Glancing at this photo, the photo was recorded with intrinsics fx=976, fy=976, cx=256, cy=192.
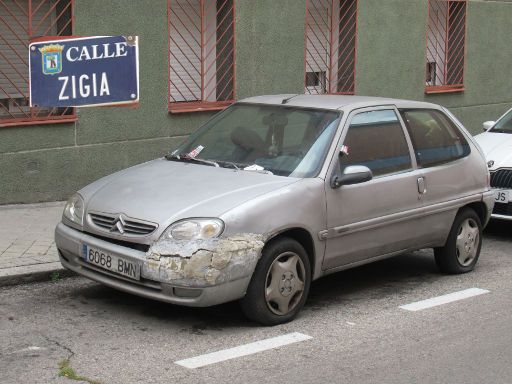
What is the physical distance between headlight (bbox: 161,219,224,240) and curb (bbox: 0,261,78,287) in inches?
67.3

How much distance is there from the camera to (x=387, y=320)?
7.00 m

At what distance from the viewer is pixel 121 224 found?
6.58 metres

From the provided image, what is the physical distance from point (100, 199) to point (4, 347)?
131 cm

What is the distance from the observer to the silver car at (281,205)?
20.9 feet

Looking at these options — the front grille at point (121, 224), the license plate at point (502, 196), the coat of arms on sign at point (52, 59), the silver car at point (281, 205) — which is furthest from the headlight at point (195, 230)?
the license plate at point (502, 196)

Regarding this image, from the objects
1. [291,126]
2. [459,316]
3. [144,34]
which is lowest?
[459,316]

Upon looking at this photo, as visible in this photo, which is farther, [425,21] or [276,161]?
[425,21]

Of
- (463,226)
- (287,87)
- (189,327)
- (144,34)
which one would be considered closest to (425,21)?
(287,87)

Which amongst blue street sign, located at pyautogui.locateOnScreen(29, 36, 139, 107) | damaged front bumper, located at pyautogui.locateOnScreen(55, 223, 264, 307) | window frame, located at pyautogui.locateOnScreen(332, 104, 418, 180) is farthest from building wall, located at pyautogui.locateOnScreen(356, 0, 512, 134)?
damaged front bumper, located at pyautogui.locateOnScreen(55, 223, 264, 307)

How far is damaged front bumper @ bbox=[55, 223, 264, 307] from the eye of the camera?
6.28m

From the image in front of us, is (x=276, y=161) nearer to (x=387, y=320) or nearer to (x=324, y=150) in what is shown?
(x=324, y=150)

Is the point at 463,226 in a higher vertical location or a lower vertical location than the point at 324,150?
lower

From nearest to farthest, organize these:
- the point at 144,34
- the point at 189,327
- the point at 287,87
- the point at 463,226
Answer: the point at 189,327 < the point at 463,226 < the point at 144,34 < the point at 287,87

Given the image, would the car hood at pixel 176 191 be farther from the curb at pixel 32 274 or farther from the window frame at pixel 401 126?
the curb at pixel 32 274
